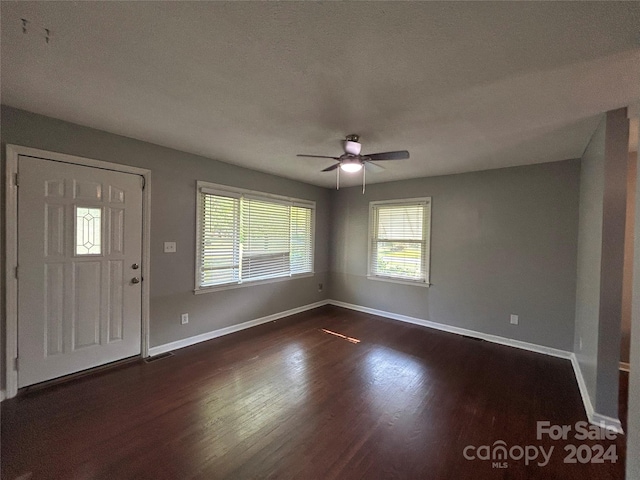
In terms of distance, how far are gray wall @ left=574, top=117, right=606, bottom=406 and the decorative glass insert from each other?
4406mm

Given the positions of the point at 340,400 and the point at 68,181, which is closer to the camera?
the point at 340,400

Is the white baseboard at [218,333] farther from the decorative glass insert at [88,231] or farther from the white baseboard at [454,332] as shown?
the decorative glass insert at [88,231]

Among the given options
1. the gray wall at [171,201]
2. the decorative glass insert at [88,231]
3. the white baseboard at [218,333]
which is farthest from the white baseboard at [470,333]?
the decorative glass insert at [88,231]

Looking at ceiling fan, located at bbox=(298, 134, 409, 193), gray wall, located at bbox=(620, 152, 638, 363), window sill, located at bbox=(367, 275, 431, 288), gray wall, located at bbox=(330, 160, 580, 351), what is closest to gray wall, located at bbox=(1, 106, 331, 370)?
ceiling fan, located at bbox=(298, 134, 409, 193)

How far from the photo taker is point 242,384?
98.7 inches

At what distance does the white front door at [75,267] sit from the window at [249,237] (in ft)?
2.57

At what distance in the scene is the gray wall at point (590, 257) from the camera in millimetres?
2113

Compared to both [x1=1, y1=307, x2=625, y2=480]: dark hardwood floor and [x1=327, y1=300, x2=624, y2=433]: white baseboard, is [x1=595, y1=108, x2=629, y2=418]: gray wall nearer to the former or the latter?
[x1=327, y1=300, x2=624, y2=433]: white baseboard

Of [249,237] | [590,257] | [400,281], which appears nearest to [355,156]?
[249,237]

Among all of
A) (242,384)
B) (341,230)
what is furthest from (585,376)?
(341,230)

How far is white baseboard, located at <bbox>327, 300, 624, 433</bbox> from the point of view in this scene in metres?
2.03

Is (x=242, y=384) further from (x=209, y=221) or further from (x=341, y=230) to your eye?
(x=341, y=230)

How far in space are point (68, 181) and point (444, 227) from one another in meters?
4.60

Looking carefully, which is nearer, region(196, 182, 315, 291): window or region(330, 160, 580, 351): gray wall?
region(330, 160, 580, 351): gray wall
